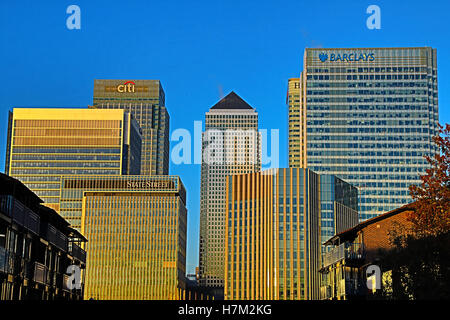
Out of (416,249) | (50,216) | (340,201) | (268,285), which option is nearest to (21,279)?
(50,216)

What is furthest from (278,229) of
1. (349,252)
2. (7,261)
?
(7,261)

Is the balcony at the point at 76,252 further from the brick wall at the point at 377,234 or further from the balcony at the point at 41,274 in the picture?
the brick wall at the point at 377,234

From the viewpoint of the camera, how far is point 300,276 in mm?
183625

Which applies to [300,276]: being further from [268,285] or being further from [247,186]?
[247,186]

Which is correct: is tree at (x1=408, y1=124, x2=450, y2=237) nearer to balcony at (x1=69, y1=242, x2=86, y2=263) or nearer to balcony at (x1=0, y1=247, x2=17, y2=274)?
balcony at (x1=0, y1=247, x2=17, y2=274)

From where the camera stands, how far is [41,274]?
60.1m

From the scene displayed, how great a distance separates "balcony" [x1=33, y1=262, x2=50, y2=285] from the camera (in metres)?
58.1

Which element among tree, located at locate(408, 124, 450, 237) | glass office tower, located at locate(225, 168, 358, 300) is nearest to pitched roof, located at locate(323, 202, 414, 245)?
tree, located at locate(408, 124, 450, 237)

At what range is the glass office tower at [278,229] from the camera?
18538 cm

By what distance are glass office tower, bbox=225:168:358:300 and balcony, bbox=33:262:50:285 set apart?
414ft

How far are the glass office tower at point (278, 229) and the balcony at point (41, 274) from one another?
126106 millimetres

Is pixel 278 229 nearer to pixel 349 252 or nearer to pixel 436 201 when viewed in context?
pixel 349 252

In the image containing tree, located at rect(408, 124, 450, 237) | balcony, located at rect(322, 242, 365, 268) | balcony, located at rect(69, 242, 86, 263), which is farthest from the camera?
balcony, located at rect(69, 242, 86, 263)
